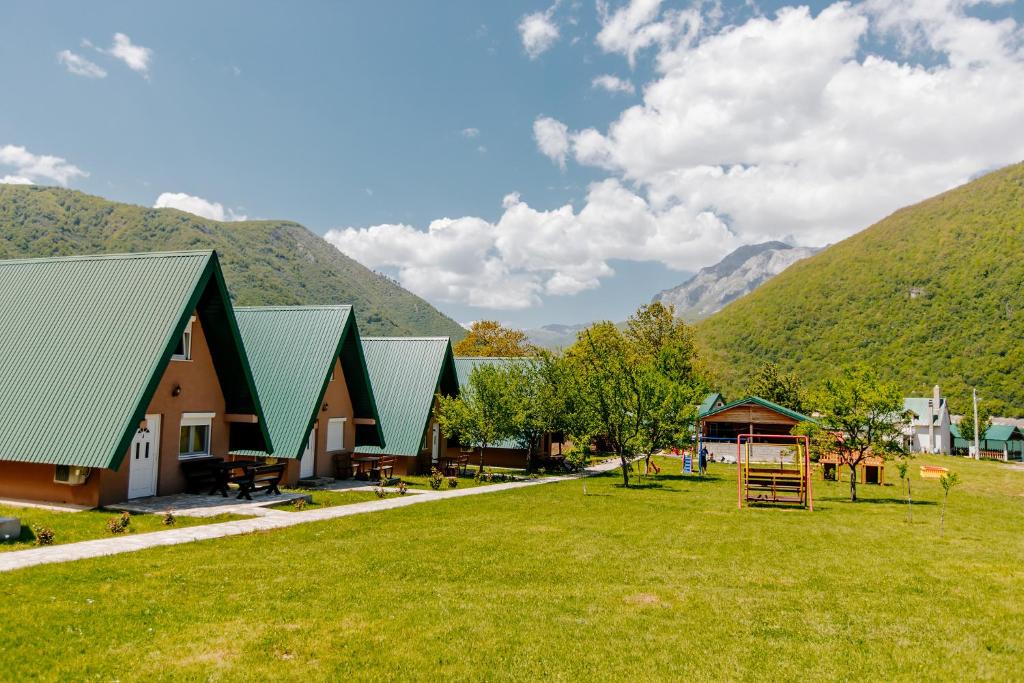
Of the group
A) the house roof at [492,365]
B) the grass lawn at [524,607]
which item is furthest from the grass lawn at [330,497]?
the house roof at [492,365]

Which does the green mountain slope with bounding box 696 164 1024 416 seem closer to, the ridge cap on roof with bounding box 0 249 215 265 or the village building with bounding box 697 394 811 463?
the village building with bounding box 697 394 811 463

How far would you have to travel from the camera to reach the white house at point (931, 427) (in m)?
80.2

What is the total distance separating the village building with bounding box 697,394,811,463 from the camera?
163ft

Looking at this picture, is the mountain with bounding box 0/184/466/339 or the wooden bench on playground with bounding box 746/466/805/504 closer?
the wooden bench on playground with bounding box 746/466/805/504

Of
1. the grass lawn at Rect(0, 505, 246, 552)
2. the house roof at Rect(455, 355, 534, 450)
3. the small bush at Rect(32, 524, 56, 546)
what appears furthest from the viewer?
the house roof at Rect(455, 355, 534, 450)

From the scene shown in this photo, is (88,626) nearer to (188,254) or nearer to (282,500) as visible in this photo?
(282,500)

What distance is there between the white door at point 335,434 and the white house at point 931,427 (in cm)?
7559

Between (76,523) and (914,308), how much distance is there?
424 feet

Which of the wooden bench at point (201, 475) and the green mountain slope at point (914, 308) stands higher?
the green mountain slope at point (914, 308)

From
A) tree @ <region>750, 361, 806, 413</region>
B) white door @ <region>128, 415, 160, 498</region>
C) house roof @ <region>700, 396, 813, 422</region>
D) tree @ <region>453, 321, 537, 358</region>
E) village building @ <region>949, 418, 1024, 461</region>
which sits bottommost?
village building @ <region>949, 418, 1024, 461</region>

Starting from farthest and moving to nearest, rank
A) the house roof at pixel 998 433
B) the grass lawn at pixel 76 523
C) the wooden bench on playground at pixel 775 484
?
the house roof at pixel 998 433 < the wooden bench on playground at pixel 775 484 < the grass lawn at pixel 76 523

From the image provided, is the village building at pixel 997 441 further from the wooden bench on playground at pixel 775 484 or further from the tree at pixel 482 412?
the tree at pixel 482 412

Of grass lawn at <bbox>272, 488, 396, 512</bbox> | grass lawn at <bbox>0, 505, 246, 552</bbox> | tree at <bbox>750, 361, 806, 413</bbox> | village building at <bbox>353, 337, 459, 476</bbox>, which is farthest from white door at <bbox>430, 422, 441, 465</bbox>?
tree at <bbox>750, 361, 806, 413</bbox>

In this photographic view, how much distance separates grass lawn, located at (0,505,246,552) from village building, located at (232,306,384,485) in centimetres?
655
